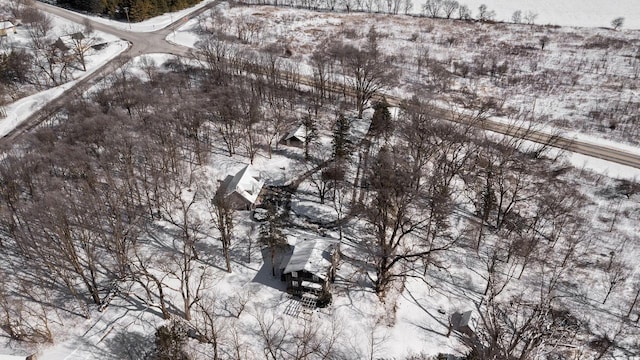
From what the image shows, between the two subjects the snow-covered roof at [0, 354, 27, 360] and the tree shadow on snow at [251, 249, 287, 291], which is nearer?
the snow-covered roof at [0, 354, 27, 360]

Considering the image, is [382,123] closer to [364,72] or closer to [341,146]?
[341,146]

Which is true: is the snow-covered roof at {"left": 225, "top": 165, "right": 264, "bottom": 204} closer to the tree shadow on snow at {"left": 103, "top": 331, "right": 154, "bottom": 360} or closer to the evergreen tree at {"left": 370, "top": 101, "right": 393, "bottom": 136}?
the tree shadow on snow at {"left": 103, "top": 331, "right": 154, "bottom": 360}

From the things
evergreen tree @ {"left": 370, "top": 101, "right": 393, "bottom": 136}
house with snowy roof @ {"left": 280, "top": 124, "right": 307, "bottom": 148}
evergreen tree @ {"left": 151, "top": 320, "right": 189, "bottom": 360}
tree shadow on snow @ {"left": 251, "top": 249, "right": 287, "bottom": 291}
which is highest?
evergreen tree @ {"left": 370, "top": 101, "right": 393, "bottom": 136}

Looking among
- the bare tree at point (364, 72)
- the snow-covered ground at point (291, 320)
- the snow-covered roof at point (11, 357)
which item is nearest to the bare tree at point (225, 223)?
the snow-covered ground at point (291, 320)

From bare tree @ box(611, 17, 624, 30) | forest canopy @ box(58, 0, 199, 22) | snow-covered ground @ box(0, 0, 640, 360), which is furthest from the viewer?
bare tree @ box(611, 17, 624, 30)

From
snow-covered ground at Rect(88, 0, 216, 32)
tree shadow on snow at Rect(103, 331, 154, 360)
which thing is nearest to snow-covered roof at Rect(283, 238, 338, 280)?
tree shadow on snow at Rect(103, 331, 154, 360)

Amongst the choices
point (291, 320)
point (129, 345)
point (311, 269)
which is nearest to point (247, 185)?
point (311, 269)

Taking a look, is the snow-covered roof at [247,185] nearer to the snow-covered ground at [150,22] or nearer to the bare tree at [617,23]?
the snow-covered ground at [150,22]

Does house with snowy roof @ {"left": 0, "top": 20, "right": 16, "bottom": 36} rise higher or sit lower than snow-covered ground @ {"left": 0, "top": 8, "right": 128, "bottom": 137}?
higher
